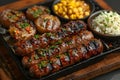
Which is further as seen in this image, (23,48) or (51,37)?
(51,37)

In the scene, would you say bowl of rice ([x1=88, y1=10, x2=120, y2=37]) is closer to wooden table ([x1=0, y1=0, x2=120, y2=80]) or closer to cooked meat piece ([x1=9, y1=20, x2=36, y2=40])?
wooden table ([x1=0, y1=0, x2=120, y2=80])

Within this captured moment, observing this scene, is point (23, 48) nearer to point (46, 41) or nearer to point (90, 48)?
point (46, 41)

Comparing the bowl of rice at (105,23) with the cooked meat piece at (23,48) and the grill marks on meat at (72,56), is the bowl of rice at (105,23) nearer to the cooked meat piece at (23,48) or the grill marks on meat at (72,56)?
the grill marks on meat at (72,56)

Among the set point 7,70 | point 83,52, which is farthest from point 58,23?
point 7,70

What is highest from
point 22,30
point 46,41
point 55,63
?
point 22,30

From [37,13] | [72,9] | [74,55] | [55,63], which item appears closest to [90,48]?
[74,55]

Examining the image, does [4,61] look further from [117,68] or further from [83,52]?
[117,68]

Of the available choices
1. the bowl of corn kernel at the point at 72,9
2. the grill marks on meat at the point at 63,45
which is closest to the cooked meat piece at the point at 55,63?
the grill marks on meat at the point at 63,45
